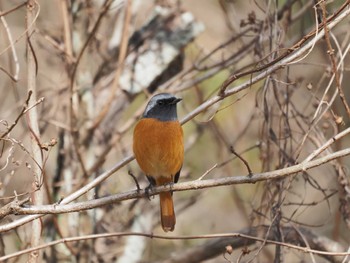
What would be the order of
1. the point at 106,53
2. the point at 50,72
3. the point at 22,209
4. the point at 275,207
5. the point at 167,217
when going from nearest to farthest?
the point at 22,209 < the point at 275,207 < the point at 167,217 < the point at 106,53 < the point at 50,72

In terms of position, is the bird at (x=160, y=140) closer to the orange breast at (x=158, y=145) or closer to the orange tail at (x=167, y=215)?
the orange breast at (x=158, y=145)

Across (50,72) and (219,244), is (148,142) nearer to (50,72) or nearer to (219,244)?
(219,244)

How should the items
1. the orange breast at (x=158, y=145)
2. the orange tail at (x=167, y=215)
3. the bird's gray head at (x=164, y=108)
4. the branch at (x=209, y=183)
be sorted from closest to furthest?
the branch at (x=209, y=183)
the orange breast at (x=158, y=145)
the bird's gray head at (x=164, y=108)
the orange tail at (x=167, y=215)

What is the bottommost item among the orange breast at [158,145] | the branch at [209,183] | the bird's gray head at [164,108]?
the branch at [209,183]

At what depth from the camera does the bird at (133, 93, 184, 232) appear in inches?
171

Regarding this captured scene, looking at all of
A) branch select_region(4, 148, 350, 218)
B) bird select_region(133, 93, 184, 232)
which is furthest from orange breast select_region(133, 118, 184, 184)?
branch select_region(4, 148, 350, 218)

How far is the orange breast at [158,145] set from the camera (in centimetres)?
433

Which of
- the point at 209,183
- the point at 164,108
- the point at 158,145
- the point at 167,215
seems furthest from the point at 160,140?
the point at 209,183

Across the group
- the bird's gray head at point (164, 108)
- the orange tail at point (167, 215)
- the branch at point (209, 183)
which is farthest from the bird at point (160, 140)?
the branch at point (209, 183)

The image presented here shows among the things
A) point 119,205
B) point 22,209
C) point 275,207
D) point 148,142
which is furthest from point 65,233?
point 22,209

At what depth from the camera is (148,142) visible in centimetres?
434

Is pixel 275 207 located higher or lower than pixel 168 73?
lower

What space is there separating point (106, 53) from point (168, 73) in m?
0.54

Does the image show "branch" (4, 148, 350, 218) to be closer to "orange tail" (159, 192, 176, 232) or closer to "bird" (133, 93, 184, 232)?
"bird" (133, 93, 184, 232)
